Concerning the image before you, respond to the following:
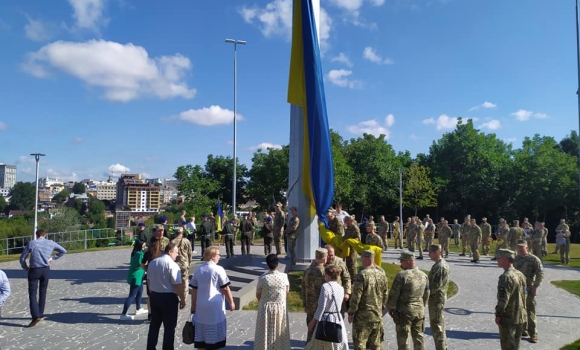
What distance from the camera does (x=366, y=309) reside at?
6027mm

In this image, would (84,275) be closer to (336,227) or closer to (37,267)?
(37,267)

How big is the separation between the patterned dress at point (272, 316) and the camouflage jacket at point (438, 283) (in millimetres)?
2658

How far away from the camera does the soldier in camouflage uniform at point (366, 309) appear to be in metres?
6.00

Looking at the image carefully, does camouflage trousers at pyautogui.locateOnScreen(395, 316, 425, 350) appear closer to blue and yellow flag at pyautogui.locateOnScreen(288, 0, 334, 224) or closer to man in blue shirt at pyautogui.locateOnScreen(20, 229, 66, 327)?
blue and yellow flag at pyautogui.locateOnScreen(288, 0, 334, 224)

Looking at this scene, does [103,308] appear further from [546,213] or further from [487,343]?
[546,213]

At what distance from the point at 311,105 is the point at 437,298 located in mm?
7303

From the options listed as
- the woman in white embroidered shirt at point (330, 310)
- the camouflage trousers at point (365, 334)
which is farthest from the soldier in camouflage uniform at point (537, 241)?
the woman in white embroidered shirt at point (330, 310)

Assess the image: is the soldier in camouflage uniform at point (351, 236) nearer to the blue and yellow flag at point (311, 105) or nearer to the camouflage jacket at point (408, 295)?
the blue and yellow flag at point (311, 105)

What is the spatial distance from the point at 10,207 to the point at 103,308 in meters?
166

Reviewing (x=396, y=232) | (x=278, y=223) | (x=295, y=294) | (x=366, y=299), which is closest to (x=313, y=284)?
(x=366, y=299)

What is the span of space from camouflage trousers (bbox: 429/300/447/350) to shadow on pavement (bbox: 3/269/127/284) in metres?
10.5

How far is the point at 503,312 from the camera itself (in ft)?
21.2

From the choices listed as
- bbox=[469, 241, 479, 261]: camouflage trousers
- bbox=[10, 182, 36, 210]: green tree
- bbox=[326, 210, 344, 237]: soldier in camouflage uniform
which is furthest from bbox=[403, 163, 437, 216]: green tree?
bbox=[10, 182, 36, 210]: green tree

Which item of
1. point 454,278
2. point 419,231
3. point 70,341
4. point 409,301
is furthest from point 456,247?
point 70,341
